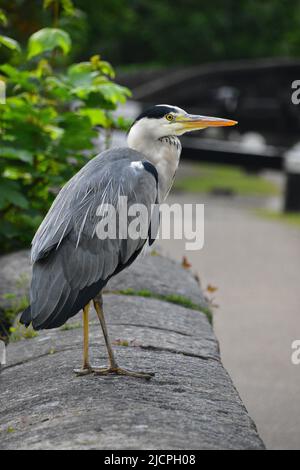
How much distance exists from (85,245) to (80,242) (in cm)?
2

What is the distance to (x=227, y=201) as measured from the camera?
42.8ft

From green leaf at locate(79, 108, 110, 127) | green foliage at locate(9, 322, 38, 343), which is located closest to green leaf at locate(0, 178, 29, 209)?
green leaf at locate(79, 108, 110, 127)

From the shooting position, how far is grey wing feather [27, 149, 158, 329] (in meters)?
3.70

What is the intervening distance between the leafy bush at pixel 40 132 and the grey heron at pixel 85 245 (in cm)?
164

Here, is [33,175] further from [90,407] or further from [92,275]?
[90,407]

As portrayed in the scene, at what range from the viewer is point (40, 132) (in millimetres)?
5805

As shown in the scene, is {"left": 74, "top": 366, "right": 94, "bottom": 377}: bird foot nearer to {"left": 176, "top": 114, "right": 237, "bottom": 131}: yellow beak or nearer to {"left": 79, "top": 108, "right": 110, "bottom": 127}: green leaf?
{"left": 176, "top": 114, "right": 237, "bottom": 131}: yellow beak

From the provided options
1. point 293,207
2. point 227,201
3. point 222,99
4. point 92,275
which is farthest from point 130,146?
point 222,99

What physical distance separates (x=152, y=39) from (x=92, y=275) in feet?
58.3

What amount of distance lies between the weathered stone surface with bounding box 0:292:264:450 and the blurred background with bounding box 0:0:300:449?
1014mm

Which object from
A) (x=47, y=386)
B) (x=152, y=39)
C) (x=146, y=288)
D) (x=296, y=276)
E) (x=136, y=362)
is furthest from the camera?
(x=152, y=39)
